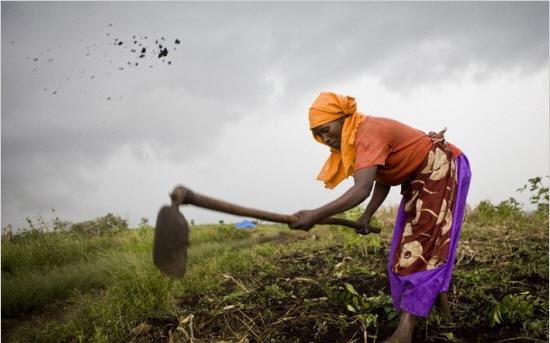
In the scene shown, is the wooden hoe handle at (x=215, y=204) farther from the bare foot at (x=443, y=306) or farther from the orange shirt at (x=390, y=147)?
the bare foot at (x=443, y=306)

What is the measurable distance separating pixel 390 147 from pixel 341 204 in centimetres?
61

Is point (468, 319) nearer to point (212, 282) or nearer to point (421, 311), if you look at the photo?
point (421, 311)

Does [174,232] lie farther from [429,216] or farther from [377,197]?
[377,197]

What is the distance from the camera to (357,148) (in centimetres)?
240

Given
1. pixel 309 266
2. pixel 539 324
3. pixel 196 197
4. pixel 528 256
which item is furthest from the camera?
pixel 309 266

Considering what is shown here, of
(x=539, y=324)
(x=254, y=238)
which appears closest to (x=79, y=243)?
(x=254, y=238)

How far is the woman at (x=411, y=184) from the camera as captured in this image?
2.44 m

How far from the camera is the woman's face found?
8.48 feet

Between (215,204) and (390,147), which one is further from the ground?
(390,147)

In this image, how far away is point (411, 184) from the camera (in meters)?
2.68

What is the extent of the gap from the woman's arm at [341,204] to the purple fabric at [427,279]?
700mm

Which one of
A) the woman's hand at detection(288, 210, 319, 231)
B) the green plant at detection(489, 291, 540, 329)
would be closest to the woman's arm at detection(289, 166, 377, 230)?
the woman's hand at detection(288, 210, 319, 231)

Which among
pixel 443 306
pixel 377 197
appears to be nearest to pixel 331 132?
pixel 377 197

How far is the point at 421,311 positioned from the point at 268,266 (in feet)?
9.05
